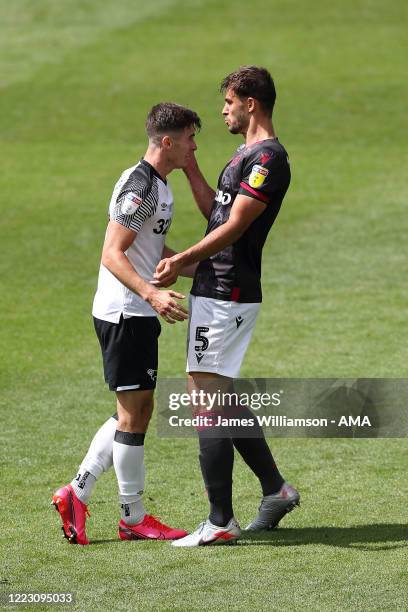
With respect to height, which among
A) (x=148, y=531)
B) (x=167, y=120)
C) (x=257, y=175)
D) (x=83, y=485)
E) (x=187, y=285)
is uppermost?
(x=167, y=120)

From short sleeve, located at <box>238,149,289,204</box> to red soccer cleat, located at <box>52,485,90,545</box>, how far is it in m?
1.79

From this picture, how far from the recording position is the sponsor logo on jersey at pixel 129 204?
624 centimetres

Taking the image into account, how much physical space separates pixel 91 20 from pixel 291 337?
2043cm

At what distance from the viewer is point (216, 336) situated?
6.34 m

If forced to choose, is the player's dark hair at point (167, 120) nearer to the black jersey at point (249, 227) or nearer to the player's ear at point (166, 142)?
the player's ear at point (166, 142)

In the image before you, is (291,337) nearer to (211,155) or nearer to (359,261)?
(359,261)

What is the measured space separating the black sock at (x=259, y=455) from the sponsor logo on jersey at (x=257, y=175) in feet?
3.85

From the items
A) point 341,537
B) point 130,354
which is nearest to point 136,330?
point 130,354

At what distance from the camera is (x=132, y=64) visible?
26.5 metres

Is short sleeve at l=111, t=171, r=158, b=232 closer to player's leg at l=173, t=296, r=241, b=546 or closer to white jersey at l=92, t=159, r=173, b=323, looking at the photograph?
white jersey at l=92, t=159, r=173, b=323

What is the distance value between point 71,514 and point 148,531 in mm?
407

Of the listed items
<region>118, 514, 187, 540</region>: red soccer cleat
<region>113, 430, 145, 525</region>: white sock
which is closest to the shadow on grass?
<region>118, 514, 187, 540</region>: red soccer cleat

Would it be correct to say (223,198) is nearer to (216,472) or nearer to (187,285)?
(216,472)

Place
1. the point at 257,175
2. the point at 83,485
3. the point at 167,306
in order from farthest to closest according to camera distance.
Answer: the point at 83,485 → the point at 257,175 → the point at 167,306
